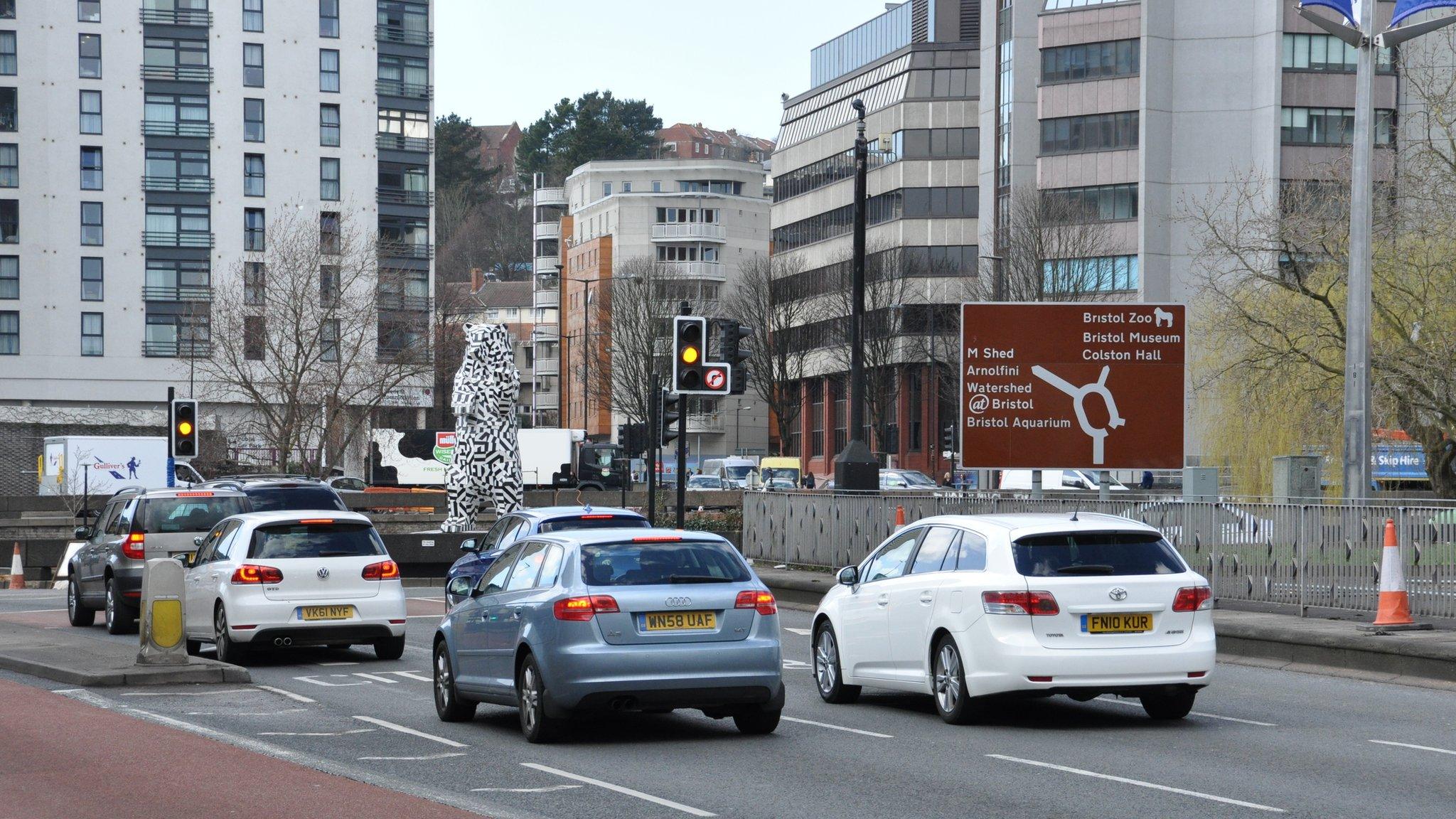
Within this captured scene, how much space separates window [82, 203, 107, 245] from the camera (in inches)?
3310

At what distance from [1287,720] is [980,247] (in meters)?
66.7

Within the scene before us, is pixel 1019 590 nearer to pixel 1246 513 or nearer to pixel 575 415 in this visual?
pixel 1246 513

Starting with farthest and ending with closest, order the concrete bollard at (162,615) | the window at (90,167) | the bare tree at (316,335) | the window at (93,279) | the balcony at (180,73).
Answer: the window at (93,279) → the balcony at (180,73) → the window at (90,167) → the bare tree at (316,335) → the concrete bollard at (162,615)

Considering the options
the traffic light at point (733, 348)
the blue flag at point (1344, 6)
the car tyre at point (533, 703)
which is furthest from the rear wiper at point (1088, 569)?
the blue flag at point (1344, 6)

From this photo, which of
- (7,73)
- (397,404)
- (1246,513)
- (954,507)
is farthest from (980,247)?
(1246,513)

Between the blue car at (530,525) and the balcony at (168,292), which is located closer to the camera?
the blue car at (530,525)

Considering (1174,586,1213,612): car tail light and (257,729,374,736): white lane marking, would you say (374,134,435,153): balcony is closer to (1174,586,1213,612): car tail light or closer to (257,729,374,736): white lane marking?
(257,729,374,736): white lane marking

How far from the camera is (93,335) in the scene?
8400 centimetres

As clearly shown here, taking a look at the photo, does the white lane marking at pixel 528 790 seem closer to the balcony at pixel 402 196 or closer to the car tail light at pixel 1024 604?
the car tail light at pixel 1024 604

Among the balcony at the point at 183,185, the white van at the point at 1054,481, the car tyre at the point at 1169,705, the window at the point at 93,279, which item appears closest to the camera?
the car tyre at the point at 1169,705

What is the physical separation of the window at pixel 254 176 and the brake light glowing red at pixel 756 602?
7714cm

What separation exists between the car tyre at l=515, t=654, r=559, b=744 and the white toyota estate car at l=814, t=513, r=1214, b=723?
2.97 m

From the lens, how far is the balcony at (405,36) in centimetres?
8888

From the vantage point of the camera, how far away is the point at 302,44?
8588 centimetres
